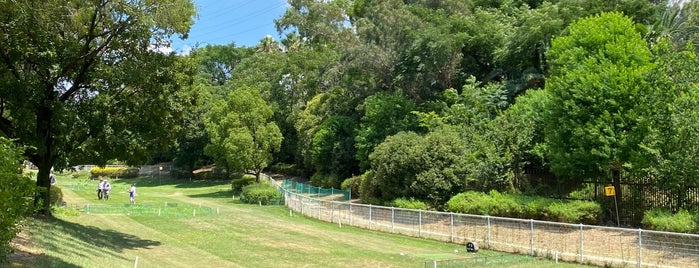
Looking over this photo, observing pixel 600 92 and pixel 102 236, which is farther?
pixel 600 92

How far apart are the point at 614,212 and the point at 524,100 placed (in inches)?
419

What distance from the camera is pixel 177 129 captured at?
75.9 feet

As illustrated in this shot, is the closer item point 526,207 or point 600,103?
point 600,103

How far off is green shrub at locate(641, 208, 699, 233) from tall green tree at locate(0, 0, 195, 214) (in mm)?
18231

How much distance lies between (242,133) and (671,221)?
3986 centimetres

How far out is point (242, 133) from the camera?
174 ft

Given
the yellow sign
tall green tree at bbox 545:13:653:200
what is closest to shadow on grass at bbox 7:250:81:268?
tall green tree at bbox 545:13:653:200

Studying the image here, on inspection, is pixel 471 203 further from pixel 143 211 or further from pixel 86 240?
pixel 143 211

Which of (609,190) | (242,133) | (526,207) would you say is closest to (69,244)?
(526,207)

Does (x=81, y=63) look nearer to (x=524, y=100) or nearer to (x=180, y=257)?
(x=180, y=257)

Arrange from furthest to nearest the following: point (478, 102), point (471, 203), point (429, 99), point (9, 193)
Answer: point (429, 99)
point (478, 102)
point (471, 203)
point (9, 193)

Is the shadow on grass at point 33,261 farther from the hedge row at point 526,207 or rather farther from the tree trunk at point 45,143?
the hedge row at point 526,207

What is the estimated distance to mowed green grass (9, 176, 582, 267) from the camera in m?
15.4

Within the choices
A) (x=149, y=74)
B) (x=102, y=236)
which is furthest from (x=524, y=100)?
(x=102, y=236)
